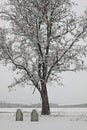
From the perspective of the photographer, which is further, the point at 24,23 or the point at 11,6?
the point at 11,6

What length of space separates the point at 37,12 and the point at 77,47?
5.13 m

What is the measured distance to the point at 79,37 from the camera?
32156mm

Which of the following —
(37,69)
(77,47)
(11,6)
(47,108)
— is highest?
(11,6)

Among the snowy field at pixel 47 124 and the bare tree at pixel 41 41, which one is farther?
the bare tree at pixel 41 41

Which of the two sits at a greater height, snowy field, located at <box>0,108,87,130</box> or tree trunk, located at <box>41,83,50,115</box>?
tree trunk, located at <box>41,83,50,115</box>

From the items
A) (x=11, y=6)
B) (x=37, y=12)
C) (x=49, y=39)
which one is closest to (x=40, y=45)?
(x=49, y=39)

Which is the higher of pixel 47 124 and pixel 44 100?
pixel 44 100

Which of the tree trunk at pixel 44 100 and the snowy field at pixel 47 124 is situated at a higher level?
the tree trunk at pixel 44 100

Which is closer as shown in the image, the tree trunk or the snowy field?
the snowy field

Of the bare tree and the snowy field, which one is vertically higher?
the bare tree

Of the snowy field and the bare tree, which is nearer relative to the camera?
the snowy field

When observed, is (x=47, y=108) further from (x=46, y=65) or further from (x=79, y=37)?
(x=79, y=37)

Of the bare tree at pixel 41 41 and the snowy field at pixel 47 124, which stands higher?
the bare tree at pixel 41 41

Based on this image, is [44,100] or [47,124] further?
[44,100]
